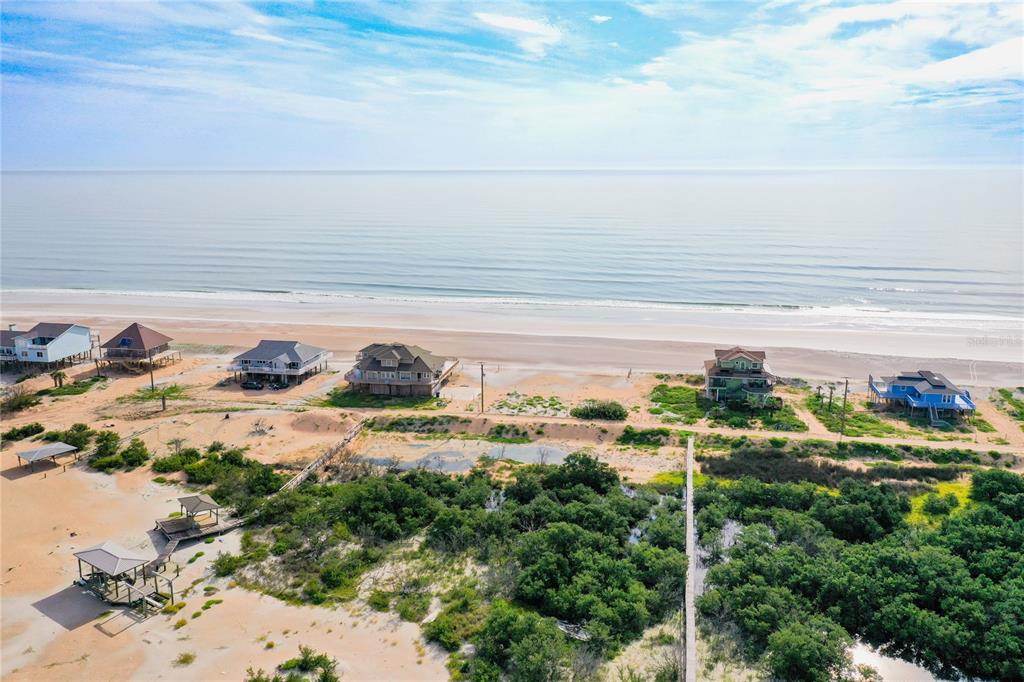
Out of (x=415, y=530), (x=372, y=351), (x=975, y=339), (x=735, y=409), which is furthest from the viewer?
(x=975, y=339)

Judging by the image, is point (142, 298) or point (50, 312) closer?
point (50, 312)

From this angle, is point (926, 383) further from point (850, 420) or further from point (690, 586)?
point (690, 586)

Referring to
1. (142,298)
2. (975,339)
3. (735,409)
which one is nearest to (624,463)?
(735,409)

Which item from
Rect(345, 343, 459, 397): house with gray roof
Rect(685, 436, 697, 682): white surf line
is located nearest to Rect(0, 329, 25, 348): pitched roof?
Rect(345, 343, 459, 397): house with gray roof

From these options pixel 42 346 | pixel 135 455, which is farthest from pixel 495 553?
pixel 42 346

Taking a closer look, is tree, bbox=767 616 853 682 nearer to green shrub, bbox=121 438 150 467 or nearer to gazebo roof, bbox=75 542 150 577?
gazebo roof, bbox=75 542 150 577

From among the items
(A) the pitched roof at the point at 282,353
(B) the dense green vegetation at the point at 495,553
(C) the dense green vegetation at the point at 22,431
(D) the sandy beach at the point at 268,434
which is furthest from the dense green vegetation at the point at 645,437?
(C) the dense green vegetation at the point at 22,431

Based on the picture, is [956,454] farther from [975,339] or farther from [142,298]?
[142,298]
